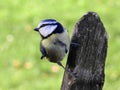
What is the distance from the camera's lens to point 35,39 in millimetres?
9219

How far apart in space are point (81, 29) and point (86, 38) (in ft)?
0.21

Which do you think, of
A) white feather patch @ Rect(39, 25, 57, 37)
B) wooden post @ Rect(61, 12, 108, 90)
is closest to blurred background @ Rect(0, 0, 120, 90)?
wooden post @ Rect(61, 12, 108, 90)

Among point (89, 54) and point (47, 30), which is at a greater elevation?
point (47, 30)

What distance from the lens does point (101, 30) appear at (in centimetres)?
317

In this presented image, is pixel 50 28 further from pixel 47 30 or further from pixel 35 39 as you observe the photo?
pixel 35 39

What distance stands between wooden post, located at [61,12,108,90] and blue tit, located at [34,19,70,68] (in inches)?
2.3

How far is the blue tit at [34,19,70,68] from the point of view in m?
3.12

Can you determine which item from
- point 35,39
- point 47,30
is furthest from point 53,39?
point 35,39

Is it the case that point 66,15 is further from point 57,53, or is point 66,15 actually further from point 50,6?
point 57,53

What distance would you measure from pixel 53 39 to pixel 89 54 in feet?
0.79

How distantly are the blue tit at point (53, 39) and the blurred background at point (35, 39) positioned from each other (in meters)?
4.46

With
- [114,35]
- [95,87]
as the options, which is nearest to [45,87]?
[114,35]

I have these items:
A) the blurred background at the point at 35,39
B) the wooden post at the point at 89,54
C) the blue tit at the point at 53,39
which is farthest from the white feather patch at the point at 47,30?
the blurred background at the point at 35,39

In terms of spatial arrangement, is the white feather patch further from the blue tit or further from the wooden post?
the wooden post
